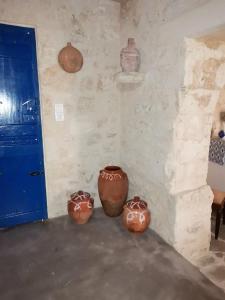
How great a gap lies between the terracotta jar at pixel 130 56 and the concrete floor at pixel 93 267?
167cm

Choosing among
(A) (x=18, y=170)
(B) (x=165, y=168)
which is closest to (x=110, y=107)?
(B) (x=165, y=168)

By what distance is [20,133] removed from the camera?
234 centimetres

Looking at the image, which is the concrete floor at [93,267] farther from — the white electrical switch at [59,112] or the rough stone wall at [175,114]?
the white electrical switch at [59,112]

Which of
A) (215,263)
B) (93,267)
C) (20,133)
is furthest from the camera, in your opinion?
(20,133)

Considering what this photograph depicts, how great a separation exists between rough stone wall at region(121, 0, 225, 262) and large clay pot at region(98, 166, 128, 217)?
0.22 m

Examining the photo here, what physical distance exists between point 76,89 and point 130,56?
0.68 m

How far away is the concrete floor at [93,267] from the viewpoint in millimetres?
1600

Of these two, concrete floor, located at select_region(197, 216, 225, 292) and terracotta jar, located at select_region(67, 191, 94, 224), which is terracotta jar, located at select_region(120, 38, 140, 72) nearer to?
terracotta jar, located at select_region(67, 191, 94, 224)

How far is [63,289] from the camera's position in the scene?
64.0 inches

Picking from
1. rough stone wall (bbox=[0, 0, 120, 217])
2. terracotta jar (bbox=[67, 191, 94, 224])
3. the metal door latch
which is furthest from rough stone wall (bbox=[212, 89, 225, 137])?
the metal door latch

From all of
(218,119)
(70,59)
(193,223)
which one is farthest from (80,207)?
(218,119)

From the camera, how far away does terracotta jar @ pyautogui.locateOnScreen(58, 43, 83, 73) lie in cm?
234

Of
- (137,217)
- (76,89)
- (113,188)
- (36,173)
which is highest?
(76,89)

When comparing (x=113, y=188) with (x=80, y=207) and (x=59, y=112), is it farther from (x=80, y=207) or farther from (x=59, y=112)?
(x=59, y=112)
